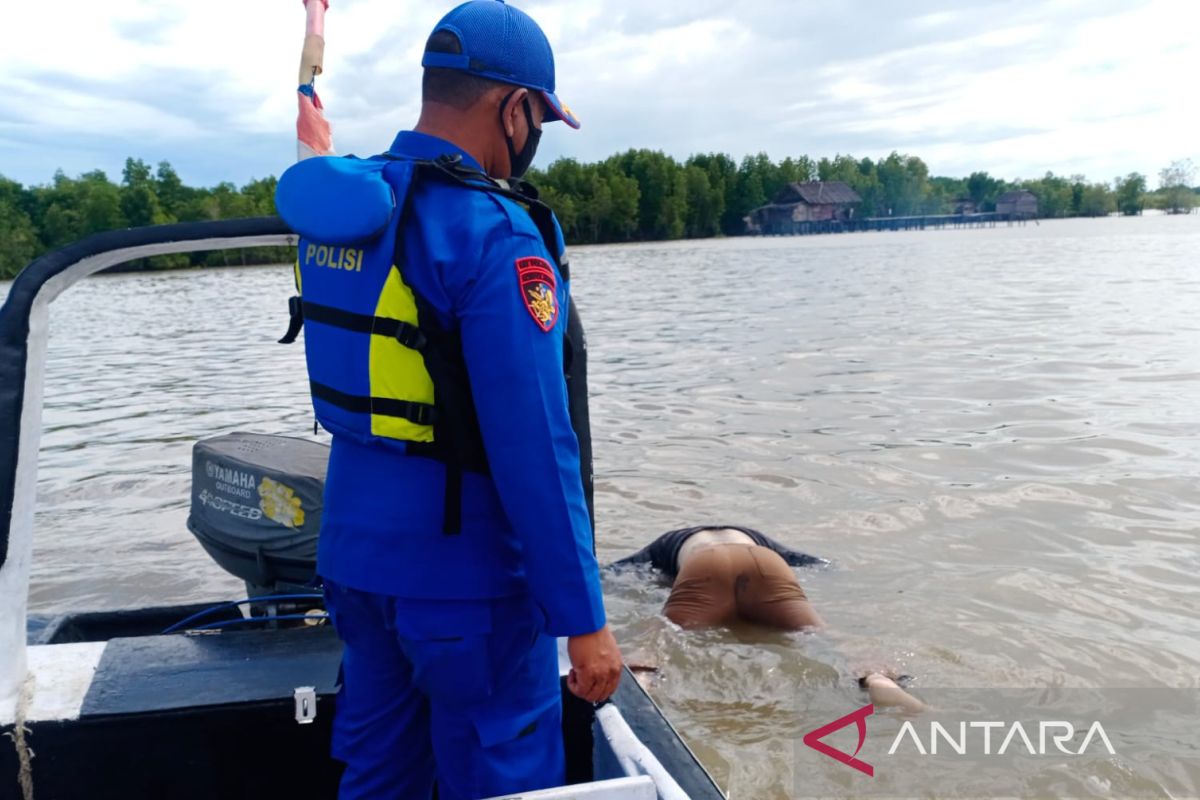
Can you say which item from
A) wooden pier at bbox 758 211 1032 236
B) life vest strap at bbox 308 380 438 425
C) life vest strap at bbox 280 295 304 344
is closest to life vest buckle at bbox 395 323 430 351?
life vest strap at bbox 308 380 438 425

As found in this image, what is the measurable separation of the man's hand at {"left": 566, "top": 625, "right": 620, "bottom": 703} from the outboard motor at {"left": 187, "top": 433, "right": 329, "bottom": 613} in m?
1.37

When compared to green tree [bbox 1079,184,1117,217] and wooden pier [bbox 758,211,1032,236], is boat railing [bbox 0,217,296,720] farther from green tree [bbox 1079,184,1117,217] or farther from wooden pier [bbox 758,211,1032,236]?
green tree [bbox 1079,184,1117,217]

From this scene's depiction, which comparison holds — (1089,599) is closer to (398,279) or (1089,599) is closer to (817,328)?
(398,279)

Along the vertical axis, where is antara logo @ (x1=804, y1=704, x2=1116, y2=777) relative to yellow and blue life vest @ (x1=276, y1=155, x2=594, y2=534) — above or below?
below

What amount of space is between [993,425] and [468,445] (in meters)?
9.13

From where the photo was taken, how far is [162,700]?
2324mm

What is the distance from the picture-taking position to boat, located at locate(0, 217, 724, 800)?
2174 millimetres

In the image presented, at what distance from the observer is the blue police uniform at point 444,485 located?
1.79 m

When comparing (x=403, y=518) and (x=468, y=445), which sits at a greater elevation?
(x=468, y=445)

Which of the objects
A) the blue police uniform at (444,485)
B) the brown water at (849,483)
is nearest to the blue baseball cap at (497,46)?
the blue police uniform at (444,485)

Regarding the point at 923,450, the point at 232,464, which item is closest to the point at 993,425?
the point at 923,450

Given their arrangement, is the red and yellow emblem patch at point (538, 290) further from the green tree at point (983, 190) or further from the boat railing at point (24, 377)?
the green tree at point (983, 190)

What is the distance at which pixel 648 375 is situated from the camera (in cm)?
1420

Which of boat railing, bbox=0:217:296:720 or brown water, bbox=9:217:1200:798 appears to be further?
brown water, bbox=9:217:1200:798
